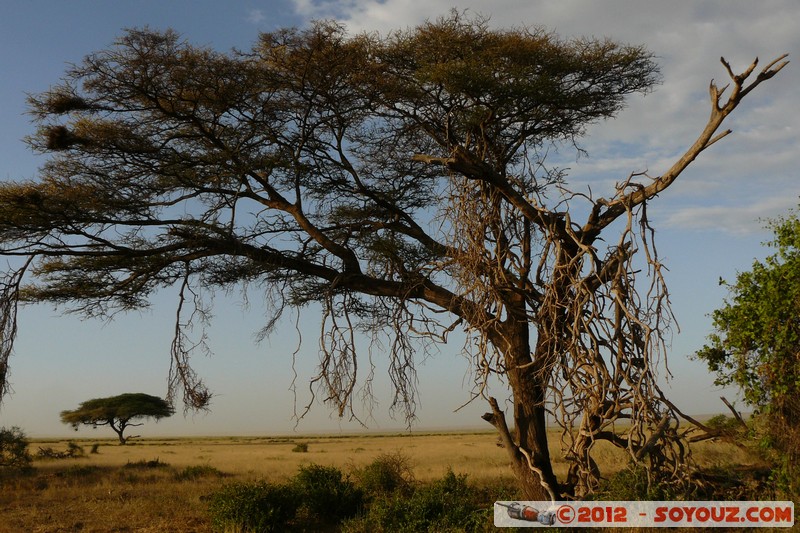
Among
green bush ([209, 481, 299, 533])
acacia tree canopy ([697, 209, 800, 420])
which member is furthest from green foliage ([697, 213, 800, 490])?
green bush ([209, 481, 299, 533])

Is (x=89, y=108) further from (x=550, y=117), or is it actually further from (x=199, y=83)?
(x=550, y=117)

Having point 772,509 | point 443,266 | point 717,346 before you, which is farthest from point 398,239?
point 772,509

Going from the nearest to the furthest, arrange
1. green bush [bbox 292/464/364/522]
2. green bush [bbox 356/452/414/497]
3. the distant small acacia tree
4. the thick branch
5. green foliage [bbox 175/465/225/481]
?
the thick branch, green bush [bbox 292/464/364/522], green bush [bbox 356/452/414/497], green foliage [bbox 175/465/225/481], the distant small acacia tree

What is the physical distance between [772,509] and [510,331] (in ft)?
12.4

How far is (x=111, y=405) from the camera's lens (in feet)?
139

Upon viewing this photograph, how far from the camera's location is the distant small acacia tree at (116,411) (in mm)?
41844

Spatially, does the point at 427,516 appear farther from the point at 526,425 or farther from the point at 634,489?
the point at 634,489

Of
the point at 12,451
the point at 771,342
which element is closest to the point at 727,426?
Answer: the point at 771,342
